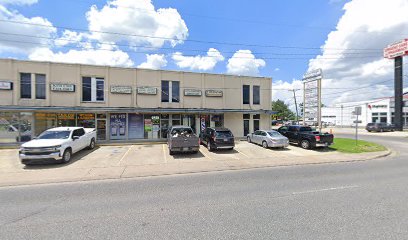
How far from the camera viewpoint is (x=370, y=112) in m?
57.2

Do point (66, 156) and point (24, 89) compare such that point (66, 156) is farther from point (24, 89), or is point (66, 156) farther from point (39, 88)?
point (24, 89)

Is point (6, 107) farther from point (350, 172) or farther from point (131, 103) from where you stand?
point (350, 172)

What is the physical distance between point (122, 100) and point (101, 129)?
10.6 ft

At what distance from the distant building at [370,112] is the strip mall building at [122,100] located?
3255 centimetres

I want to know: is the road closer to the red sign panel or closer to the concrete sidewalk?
the concrete sidewalk

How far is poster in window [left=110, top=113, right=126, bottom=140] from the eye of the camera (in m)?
19.4

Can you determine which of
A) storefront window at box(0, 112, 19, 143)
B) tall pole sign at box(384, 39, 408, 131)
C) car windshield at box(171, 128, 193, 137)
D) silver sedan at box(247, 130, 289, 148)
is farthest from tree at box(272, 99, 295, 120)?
storefront window at box(0, 112, 19, 143)

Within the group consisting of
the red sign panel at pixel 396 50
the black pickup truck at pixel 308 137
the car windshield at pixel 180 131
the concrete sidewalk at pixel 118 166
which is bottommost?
the concrete sidewalk at pixel 118 166

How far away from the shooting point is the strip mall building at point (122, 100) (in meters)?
17.3

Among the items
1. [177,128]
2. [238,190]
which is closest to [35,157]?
[177,128]

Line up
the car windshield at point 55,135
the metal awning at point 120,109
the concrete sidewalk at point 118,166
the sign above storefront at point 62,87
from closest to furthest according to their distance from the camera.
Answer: the concrete sidewalk at point 118,166 < the car windshield at point 55,135 < the metal awning at point 120,109 < the sign above storefront at point 62,87

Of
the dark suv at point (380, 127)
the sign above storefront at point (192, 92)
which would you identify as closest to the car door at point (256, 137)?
the sign above storefront at point (192, 92)

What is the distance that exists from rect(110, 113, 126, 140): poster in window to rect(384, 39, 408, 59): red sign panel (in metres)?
45.9

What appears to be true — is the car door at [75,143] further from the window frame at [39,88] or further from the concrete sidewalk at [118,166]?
the window frame at [39,88]
